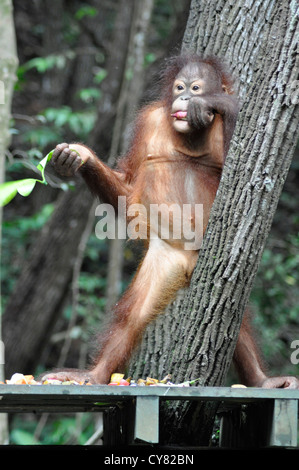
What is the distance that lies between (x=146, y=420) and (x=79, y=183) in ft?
10.5

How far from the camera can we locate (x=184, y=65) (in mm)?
3193

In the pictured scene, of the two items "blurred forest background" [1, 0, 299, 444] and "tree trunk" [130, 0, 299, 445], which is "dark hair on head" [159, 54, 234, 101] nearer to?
"blurred forest background" [1, 0, 299, 444]

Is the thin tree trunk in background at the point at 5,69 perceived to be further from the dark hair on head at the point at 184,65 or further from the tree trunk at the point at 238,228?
the tree trunk at the point at 238,228

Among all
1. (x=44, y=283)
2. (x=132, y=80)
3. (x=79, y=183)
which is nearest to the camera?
(x=79, y=183)

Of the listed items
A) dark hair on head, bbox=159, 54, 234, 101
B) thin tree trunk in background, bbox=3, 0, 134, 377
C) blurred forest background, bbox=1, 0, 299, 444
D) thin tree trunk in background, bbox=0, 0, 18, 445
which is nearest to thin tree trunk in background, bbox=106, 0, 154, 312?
blurred forest background, bbox=1, 0, 299, 444

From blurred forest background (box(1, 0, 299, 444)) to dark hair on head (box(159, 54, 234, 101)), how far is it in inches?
12.0

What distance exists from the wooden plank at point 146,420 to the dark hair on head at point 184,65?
4.82 ft

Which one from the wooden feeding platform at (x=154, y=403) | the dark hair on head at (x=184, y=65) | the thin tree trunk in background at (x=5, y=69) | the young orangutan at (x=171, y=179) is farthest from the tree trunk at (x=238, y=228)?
the thin tree trunk in background at (x=5, y=69)

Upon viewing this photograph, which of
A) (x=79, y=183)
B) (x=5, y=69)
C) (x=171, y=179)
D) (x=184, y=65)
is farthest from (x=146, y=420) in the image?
(x=79, y=183)

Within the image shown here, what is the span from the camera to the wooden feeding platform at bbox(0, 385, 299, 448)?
2.18 meters

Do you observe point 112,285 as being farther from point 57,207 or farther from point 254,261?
point 254,261

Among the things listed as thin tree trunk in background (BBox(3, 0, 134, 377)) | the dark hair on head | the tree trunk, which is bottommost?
thin tree trunk in background (BBox(3, 0, 134, 377))

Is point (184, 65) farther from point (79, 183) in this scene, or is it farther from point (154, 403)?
point (79, 183)
